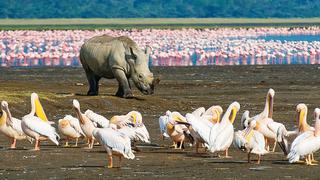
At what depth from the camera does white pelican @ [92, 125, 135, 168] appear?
16406 millimetres

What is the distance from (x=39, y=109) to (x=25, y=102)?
681 cm

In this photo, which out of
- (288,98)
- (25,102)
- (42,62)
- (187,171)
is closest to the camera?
(187,171)

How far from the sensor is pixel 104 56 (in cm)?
2947

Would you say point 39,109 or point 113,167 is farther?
point 39,109

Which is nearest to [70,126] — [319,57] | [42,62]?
[42,62]

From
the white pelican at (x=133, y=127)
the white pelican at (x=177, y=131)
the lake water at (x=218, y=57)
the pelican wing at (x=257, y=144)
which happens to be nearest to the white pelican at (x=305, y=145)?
the pelican wing at (x=257, y=144)

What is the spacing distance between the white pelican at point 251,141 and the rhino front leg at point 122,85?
11593mm

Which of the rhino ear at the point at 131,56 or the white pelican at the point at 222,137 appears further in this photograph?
the rhino ear at the point at 131,56

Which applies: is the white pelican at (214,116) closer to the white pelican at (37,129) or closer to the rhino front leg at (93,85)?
the white pelican at (37,129)

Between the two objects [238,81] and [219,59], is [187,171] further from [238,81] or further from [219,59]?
[219,59]

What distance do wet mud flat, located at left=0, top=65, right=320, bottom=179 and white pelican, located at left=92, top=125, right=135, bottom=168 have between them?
0.24m

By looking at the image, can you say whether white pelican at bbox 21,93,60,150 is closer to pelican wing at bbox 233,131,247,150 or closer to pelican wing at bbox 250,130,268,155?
pelican wing at bbox 233,131,247,150

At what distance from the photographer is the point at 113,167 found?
16.7 m

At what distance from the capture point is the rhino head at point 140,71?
29203 mm
